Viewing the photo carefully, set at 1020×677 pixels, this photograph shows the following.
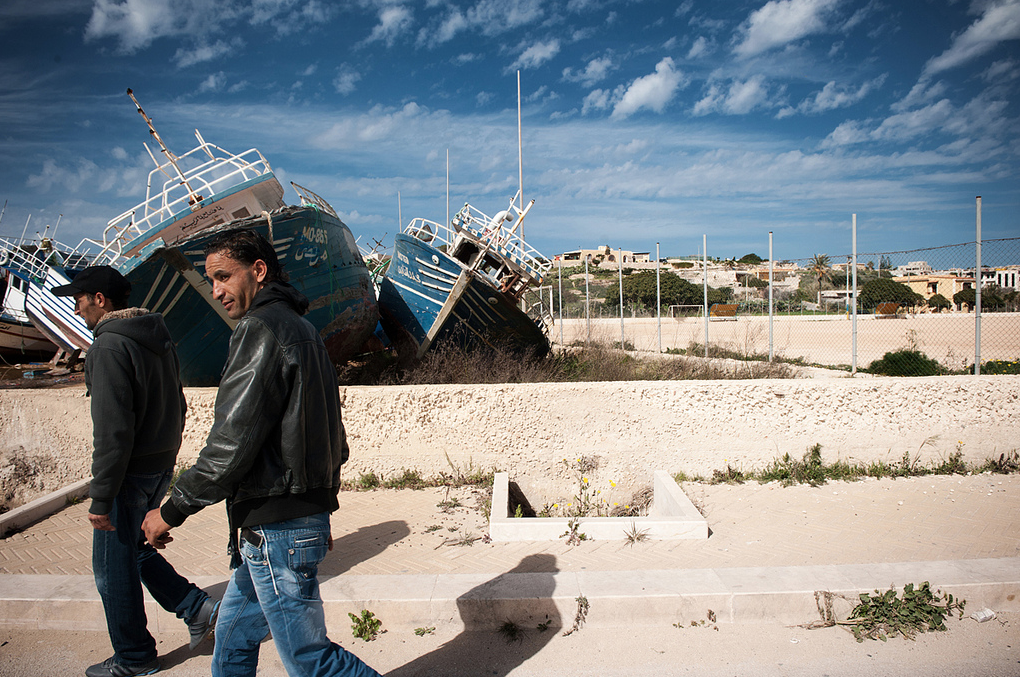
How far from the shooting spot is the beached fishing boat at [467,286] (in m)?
9.77

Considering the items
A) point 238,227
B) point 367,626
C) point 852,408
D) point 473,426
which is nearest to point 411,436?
point 473,426

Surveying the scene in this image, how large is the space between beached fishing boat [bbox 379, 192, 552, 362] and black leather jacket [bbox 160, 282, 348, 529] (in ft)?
24.2

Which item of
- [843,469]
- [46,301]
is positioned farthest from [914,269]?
[46,301]

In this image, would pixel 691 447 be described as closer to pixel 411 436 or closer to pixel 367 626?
pixel 411 436

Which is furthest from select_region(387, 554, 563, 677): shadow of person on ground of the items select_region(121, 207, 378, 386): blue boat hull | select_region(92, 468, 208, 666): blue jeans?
select_region(121, 207, 378, 386): blue boat hull

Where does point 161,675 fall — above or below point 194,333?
below

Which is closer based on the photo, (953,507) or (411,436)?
(953,507)

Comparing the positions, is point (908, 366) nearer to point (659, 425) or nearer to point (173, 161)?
point (659, 425)

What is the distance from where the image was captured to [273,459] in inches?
80.4

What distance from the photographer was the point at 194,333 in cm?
795

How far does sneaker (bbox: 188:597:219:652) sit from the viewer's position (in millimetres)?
3072

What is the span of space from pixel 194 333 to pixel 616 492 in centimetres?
585

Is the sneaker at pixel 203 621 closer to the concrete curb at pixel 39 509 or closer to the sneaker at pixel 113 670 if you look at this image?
the sneaker at pixel 113 670

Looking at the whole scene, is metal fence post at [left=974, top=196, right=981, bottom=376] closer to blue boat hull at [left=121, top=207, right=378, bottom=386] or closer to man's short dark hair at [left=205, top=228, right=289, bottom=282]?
man's short dark hair at [left=205, top=228, right=289, bottom=282]
